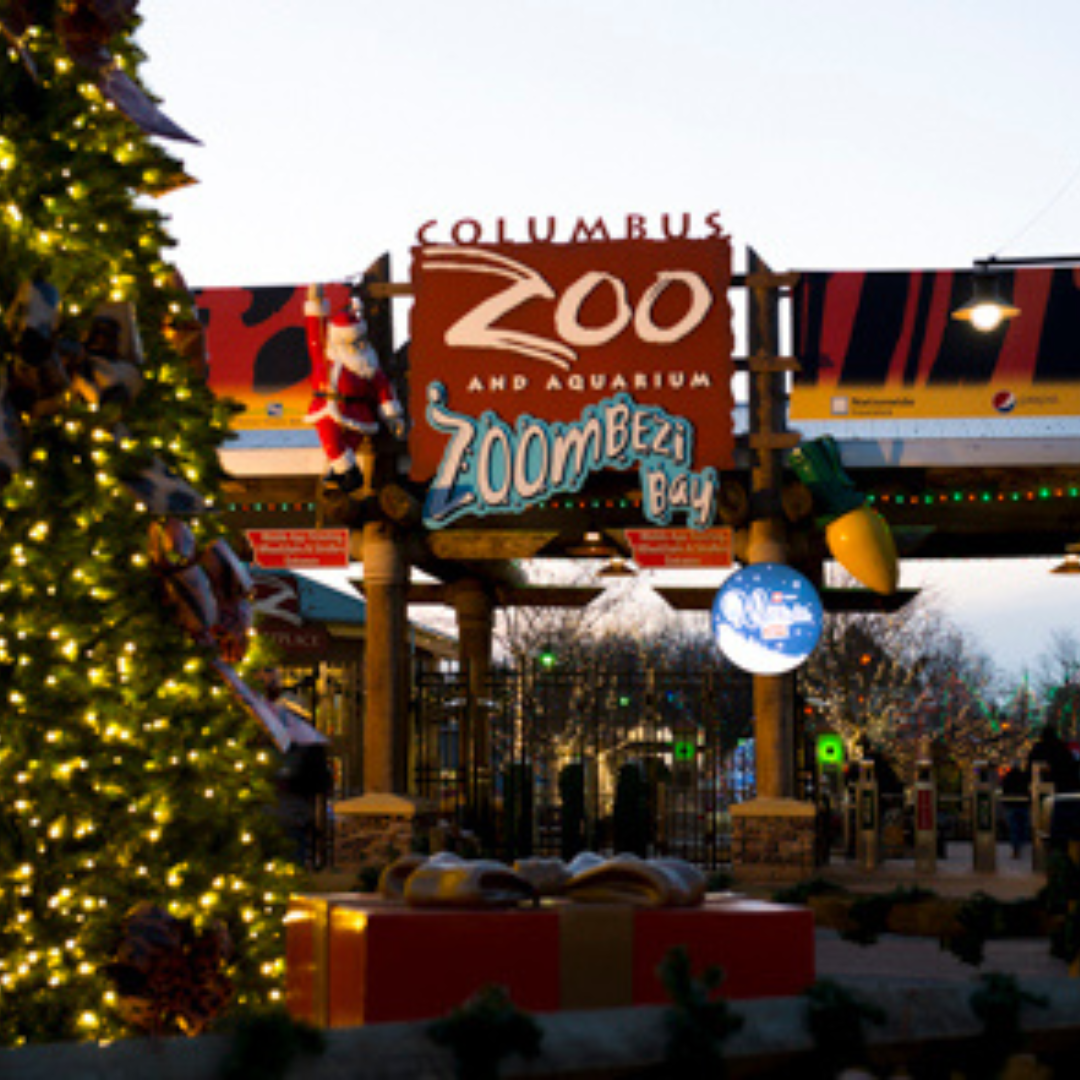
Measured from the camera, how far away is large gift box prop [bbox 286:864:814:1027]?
3768 millimetres

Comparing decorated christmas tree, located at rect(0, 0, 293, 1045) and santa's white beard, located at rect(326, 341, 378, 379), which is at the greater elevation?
santa's white beard, located at rect(326, 341, 378, 379)

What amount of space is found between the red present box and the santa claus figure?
622 inches

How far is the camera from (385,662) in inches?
795

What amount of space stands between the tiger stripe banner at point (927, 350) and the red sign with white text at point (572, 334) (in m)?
1.42

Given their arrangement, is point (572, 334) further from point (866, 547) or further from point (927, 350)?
point (927, 350)

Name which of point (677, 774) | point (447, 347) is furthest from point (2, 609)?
point (677, 774)

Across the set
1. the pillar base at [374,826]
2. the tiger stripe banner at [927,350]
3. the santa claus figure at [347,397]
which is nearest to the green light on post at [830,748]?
the tiger stripe banner at [927,350]

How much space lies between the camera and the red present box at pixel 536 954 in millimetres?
3766

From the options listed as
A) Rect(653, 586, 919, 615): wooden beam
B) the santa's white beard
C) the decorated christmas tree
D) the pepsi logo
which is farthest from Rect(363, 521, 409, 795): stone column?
the decorated christmas tree

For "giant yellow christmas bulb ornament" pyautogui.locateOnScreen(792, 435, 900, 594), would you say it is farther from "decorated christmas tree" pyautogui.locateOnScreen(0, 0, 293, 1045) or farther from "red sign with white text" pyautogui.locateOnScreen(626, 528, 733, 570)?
"decorated christmas tree" pyautogui.locateOnScreen(0, 0, 293, 1045)

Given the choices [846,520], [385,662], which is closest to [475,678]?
[385,662]

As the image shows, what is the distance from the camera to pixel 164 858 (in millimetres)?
6156

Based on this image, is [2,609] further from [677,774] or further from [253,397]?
[677,774]

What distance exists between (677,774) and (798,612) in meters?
5.82
